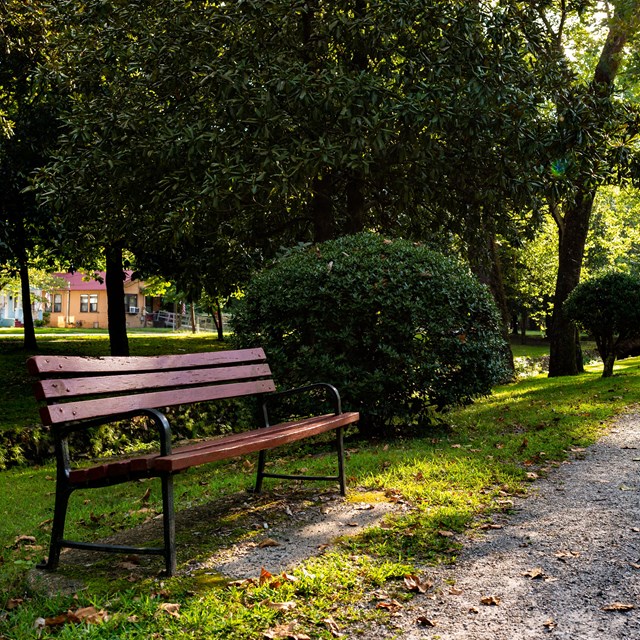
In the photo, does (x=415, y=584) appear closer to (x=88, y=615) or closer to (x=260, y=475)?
(x=88, y=615)

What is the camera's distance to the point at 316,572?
12.9 feet

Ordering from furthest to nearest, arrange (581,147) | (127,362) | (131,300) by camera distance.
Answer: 1. (131,300)
2. (581,147)
3. (127,362)

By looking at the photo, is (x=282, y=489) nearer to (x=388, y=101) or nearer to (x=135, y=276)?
(x=388, y=101)

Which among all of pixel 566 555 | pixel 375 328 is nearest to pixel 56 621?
pixel 566 555

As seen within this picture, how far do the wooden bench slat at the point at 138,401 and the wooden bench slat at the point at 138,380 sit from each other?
0.06 m

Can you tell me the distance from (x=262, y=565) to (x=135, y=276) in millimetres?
13973

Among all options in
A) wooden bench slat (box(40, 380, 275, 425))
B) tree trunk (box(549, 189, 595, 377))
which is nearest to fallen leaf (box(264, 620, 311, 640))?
wooden bench slat (box(40, 380, 275, 425))

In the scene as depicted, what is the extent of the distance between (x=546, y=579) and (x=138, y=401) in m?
2.65

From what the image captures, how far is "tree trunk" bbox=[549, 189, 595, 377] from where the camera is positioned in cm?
1659

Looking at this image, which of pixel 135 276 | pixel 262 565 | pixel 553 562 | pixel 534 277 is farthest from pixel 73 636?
pixel 534 277

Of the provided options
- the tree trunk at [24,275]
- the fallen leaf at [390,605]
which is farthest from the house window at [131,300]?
the fallen leaf at [390,605]

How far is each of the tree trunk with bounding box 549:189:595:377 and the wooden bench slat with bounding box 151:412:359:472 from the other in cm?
1176

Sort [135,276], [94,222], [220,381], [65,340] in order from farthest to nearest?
1. [65,340]
2. [135,276]
3. [94,222]
4. [220,381]

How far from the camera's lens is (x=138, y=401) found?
4598 mm
